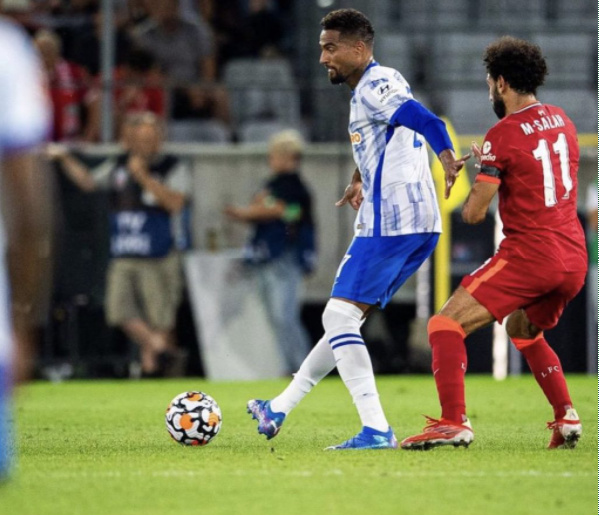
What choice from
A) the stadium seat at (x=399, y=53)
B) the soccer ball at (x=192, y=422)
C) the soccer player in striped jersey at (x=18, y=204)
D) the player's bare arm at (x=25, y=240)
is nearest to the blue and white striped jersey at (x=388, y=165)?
the soccer ball at (x=192, y=422)

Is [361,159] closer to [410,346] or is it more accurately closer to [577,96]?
[410,346]

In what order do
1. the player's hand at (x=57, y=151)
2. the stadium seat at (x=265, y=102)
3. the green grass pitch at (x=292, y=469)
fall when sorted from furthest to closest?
the stadium seat at (x=265, y=102)
the player's hand at (x=57, y=151)
the green grass pitch at (x=292, y=469)

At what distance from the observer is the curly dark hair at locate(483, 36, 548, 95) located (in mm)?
7438

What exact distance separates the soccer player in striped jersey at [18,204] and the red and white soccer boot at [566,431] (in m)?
3.68

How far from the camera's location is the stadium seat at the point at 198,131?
16.3 m

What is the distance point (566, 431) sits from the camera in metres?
7.55

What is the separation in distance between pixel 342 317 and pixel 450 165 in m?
1.09

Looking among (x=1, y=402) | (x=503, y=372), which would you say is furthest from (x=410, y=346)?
(x=1, y=402)

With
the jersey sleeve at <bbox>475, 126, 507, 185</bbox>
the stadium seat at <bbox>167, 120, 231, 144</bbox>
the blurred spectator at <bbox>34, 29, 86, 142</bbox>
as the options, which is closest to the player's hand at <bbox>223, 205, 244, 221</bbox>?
the stadium seat at <bbox>167, 120, 231, 144</bbox>

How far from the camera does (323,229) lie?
15.7 metres

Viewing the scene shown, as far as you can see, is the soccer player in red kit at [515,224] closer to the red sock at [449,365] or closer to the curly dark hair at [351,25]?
the red sock at [449,365]

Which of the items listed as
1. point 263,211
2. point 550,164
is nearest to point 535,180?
point 550,164

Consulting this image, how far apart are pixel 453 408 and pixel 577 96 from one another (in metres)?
10.4

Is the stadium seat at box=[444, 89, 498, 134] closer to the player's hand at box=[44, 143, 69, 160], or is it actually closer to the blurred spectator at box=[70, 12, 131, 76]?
the blurred spectator at box=[70, 12, 131, 76]
